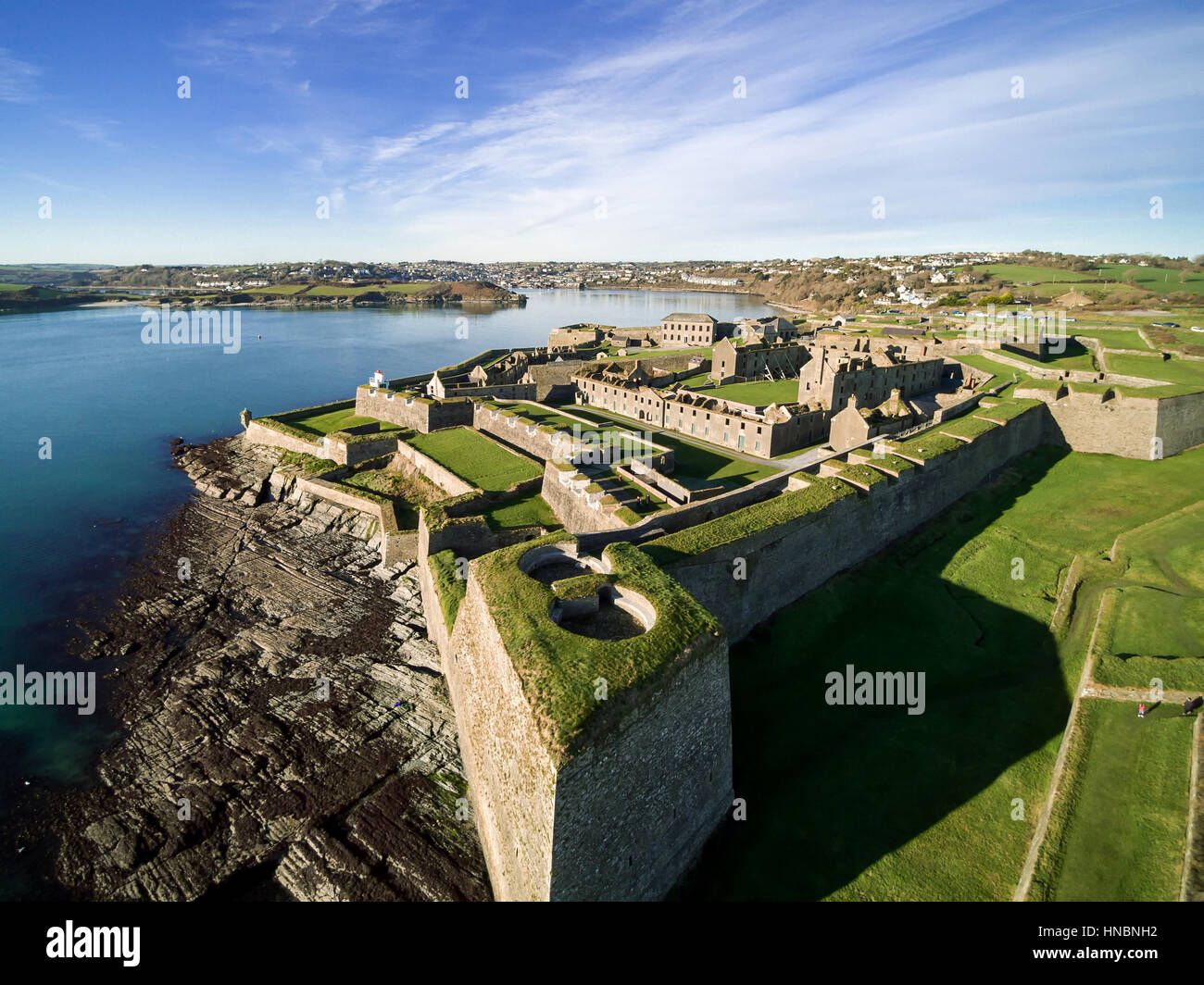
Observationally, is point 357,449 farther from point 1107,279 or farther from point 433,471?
point 1107,279

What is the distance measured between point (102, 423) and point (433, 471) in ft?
128

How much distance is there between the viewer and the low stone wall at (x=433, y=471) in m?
29.0

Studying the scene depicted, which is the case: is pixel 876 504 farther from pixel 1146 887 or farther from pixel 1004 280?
pixel 1004 280

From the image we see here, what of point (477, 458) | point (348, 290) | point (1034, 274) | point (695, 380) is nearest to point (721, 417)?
point (477, 458)

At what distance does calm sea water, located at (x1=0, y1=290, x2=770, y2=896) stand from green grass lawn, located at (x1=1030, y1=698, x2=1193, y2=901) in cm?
2174

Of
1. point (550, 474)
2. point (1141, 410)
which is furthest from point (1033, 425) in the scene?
point (550, 474)

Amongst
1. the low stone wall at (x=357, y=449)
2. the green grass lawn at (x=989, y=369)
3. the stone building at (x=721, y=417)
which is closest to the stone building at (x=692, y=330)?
the stone building at (x=721, y=417)

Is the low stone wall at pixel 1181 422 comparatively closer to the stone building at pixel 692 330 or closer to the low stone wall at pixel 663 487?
the low stone wall at pixel 663 487

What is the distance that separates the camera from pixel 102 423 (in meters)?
51.2

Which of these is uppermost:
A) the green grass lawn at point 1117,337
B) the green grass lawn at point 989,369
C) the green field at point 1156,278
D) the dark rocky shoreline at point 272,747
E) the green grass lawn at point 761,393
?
the green field at point 1156,278

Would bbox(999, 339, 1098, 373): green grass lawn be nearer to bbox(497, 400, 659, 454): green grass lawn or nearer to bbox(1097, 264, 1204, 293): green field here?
bbox(497, 400, 659, 454): green grass lawn

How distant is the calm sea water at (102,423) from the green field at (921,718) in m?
17.5

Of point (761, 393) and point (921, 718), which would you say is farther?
point (761, 393)

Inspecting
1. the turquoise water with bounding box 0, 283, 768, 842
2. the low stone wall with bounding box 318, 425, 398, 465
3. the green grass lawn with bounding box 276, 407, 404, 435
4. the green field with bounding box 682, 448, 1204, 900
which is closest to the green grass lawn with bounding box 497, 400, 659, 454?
the low stone wall with bounding box 318, 425, 398, 465
